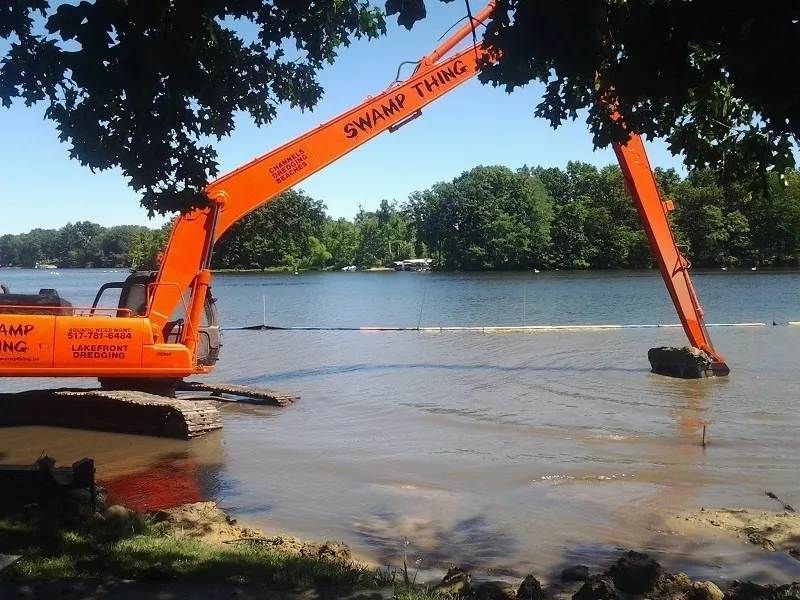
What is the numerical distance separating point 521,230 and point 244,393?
82792mm

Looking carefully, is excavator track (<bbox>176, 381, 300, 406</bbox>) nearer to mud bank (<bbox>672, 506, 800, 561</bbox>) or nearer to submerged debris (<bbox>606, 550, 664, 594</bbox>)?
mud bank (<bbox>672, 506, 800, 561</bbox>)

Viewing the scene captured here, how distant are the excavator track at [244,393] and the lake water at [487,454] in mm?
416

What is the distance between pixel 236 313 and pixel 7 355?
25685mm

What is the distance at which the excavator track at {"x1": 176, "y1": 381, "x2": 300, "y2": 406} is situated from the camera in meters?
13.8

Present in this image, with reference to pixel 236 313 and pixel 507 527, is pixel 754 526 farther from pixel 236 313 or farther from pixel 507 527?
pixel 236 313

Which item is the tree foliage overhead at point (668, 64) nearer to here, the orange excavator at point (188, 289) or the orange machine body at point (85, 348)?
the orange excavator at point (188, 289)

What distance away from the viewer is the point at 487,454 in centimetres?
1029

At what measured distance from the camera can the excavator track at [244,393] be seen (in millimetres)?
13773

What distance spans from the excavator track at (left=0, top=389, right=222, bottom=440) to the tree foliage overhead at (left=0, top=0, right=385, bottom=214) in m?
5.40

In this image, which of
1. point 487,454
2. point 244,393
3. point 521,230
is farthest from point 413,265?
point 487,454

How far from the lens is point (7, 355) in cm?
1054

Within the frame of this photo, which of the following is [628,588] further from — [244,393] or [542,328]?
[542,328]

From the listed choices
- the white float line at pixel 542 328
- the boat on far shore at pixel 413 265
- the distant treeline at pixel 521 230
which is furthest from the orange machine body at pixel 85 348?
the boat on far shore at pixel 413 265

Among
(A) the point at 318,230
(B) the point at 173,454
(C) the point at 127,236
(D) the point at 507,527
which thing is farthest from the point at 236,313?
(C) the point at 127,236
